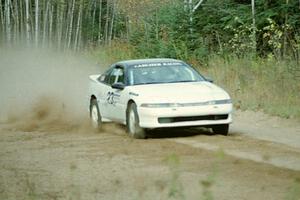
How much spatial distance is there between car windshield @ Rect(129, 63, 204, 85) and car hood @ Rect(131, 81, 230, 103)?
469 millimetres

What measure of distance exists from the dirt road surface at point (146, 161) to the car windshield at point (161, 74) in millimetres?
996

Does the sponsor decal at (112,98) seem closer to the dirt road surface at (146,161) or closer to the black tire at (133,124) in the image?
the dirt road surface at (146,161)

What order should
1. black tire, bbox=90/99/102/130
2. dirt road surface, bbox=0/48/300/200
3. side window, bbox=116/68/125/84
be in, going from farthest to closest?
1. black tire, bbox=90/99/102/130
2. side window, bbox=116/68/125/84
3. dirt road surface, bbox=0/48/300/200

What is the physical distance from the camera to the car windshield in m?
18.0

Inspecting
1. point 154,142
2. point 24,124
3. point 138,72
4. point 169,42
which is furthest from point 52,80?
point 154,142

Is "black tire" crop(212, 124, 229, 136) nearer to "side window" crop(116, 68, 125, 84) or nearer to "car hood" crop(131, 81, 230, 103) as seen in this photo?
"car hood" crop(131, 81, 230, 103)

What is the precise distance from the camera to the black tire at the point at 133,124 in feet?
55.3

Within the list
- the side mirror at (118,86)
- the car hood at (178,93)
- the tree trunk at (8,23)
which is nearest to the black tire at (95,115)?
the side mirror at (118,86)

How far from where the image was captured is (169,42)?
1334 inches

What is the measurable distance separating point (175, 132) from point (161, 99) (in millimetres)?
1538

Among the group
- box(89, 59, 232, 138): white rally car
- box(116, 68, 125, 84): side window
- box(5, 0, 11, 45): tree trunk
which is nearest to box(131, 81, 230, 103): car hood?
box(89, 59, 232, 138): white rally car

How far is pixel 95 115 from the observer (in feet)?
64.8

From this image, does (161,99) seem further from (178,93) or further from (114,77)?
(114,77)

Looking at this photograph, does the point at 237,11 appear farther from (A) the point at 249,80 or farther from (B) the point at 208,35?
(A) the point at 249,80
